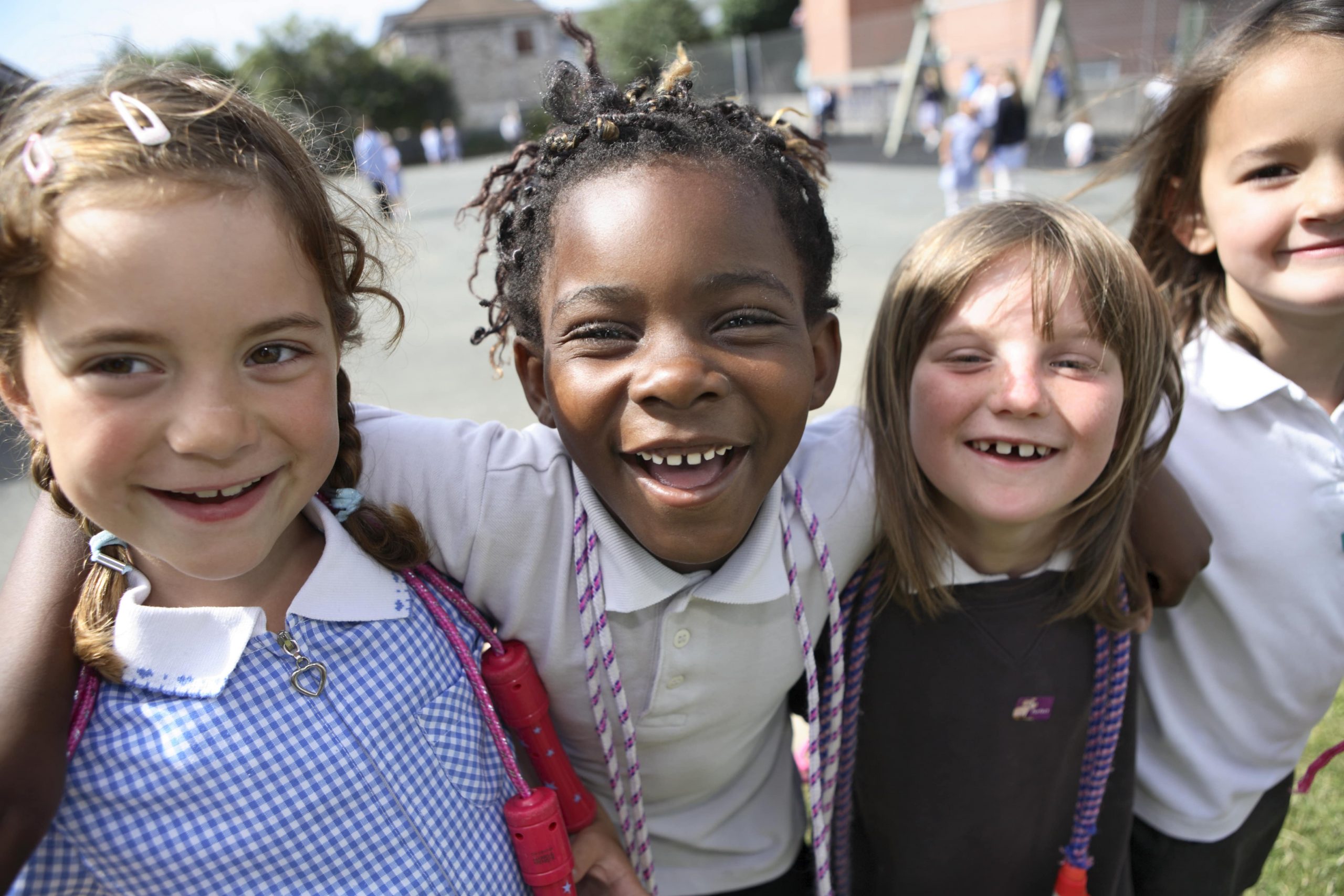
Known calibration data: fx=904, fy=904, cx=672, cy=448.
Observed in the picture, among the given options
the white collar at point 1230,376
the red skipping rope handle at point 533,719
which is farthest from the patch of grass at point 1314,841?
the red skipping rope handle at point 533,719

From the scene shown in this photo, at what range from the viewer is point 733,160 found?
57.6 inches

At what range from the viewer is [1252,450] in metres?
1.95

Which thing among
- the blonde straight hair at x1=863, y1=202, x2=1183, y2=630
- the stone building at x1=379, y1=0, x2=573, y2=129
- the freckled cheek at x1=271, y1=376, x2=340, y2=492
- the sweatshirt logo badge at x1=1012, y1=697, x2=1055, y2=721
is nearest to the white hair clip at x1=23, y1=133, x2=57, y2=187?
the freckled cheek at x1=271, y1=376, x2=340, y2=492

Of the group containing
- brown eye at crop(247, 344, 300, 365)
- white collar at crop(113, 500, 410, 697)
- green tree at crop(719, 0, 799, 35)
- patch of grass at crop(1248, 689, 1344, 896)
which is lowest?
patch of grass at crop(1248, 689, 1344, 896)

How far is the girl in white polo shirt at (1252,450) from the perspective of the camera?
1.83 metres

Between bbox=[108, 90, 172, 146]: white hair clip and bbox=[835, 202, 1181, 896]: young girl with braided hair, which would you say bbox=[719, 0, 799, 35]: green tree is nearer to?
bbox=[835, 202, 1181, 896]: young girl with braided hair

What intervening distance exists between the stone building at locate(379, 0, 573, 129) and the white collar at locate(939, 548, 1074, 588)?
49128mm

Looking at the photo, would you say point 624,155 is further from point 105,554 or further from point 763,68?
point 763,68

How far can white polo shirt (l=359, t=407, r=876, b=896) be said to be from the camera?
5.06ft

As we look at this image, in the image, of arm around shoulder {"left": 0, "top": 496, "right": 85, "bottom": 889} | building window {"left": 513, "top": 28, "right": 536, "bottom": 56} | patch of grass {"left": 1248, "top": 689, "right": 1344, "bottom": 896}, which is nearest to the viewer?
arm around shoulder {"left": 0, "top": 496, "right": 85, "bottom": 889}

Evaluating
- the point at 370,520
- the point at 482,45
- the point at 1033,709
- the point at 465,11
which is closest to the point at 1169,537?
the point at 1033,709

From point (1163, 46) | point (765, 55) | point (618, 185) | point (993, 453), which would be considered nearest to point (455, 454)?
point (618, 185)

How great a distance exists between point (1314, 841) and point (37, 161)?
3.35 m

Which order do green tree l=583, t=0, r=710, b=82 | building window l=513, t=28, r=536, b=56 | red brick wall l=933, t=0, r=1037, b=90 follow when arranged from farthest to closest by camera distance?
building window l=513, t=28, r=536, b=56 → green tree l=583, t=0, r=710, b=82 → red brick wall l=933, t=0, r=1037, b=90
